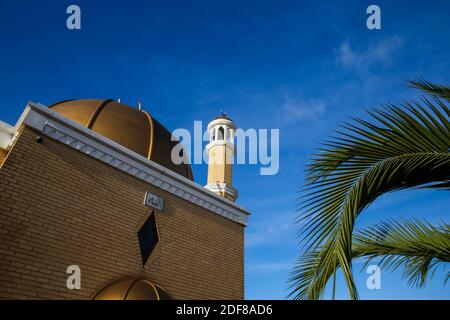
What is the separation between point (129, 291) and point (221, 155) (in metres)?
7.97

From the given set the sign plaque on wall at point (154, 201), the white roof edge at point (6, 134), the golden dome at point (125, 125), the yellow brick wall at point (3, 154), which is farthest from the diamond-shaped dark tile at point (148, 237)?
the white roof edge at point (6, 134)

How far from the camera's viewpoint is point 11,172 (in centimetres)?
610

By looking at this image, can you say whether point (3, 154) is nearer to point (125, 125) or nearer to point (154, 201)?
point (154, 201)

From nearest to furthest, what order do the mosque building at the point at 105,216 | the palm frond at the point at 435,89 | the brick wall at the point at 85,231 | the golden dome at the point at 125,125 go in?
the palm frond at the point at 435,89, the brick wall at the point at 85,231, the mosque building at the point at 105,216, the golden dome at the point at 125,125

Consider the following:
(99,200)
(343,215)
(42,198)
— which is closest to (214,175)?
(99,200)

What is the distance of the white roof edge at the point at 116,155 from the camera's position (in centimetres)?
675

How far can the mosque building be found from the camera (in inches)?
239

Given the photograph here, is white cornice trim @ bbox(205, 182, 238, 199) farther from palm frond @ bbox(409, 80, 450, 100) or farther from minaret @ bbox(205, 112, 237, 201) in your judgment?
palm frond @ bbox(409, 80, 450, 100)

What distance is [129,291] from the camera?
6.57m

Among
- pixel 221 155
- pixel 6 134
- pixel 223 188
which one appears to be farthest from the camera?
pixel 221 155

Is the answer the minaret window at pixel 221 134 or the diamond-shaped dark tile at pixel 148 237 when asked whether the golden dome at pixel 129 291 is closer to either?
the diamond-shaped dark tile at pixel 148 237

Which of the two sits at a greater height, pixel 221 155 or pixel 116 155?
pixel 221 155

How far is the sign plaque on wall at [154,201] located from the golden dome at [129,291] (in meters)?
1.84

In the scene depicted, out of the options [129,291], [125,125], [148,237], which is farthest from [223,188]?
[129,291]
